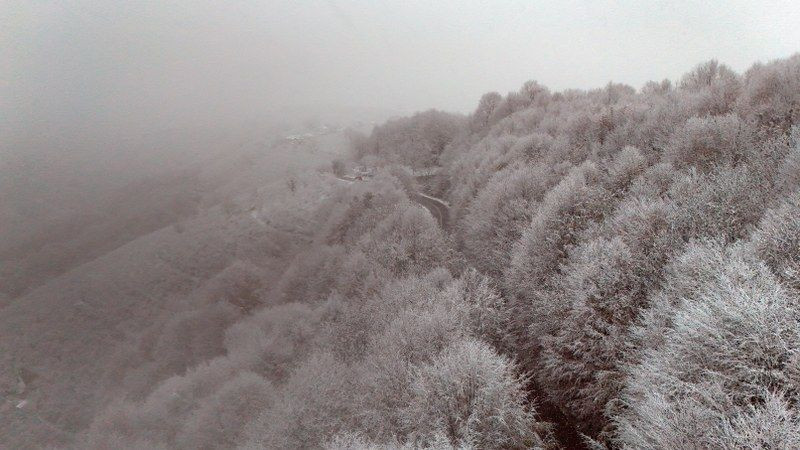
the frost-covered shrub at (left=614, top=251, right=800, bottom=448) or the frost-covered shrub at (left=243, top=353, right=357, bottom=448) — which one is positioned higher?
the frost-covered shrub at (left=614, top=251, right=800, bottom=448)

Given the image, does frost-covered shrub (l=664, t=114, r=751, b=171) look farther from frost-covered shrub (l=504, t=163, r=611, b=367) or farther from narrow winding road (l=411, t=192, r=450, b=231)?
narrow winding road (l=411, t=192, r=450, b=231)

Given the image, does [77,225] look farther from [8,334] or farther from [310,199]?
[310,199]

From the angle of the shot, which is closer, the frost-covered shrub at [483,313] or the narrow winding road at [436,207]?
the frost-covered shrub at [483,313]

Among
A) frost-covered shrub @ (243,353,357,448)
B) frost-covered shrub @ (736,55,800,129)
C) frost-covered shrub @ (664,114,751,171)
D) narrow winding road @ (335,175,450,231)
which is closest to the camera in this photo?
frost-covered shrub @ (243,353,357,448)

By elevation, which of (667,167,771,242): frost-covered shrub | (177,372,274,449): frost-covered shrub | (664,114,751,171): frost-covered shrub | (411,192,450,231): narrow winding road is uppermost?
(664,114,751,171): frost-covered shrub

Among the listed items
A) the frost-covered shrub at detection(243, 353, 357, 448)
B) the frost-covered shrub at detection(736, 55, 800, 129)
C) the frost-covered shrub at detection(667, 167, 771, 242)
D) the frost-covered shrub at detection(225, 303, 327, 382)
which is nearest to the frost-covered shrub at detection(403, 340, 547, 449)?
the frost-covered shrub at detection(243, 353, 357, 448)

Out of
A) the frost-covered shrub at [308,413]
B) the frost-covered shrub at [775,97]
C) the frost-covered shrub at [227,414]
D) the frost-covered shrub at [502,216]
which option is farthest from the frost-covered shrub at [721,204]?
the frost-covered shrub at [227,414]

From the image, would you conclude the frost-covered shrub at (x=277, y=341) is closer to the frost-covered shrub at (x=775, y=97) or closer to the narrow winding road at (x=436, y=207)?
the narrow winding road at (x=436, y=207)

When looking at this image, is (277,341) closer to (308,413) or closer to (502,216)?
(308,413)

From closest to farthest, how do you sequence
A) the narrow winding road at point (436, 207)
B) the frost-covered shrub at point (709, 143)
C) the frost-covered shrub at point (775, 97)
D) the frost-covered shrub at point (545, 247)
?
the frost-covered shrub at point (709, 143), the frost-covered shrub at point (545, 247), the frost-covered shrub at point (775, 97), the narrow winding road at point (436, 207)
